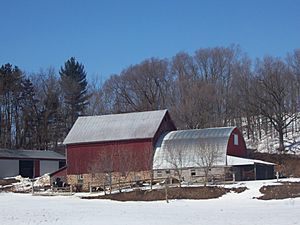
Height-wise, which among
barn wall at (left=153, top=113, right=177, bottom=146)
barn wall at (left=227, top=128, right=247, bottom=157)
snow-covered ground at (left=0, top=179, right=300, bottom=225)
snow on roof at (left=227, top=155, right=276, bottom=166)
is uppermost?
barn wall at (left=153, top=113, right=177, bottom=146)

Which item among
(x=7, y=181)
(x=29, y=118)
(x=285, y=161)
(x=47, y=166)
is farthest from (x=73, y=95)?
(x=285, y=161)

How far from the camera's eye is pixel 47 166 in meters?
82.1

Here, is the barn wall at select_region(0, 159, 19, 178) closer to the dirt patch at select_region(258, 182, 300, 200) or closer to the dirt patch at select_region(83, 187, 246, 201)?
the dirt patch at select_region(83, 187, 246, 201)

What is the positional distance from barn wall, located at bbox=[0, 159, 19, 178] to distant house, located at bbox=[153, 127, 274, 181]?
76.1 feet

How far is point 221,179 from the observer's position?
58.1m

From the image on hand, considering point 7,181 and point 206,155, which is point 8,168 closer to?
point 7,181

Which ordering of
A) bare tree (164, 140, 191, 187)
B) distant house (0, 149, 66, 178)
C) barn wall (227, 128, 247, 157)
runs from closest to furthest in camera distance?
bare tree (164, 140, 191, 187)
barn wall (227, 128, 247, 157)
distant house (0, 149, 66, 178)

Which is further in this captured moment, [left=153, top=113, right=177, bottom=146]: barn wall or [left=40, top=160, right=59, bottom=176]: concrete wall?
[left=40, top=160, right=59, bottom=176]: concrete wall

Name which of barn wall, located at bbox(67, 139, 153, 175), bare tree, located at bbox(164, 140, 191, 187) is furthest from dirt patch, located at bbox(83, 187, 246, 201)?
barn wall, located at bbox(67, 139, 153, 175)

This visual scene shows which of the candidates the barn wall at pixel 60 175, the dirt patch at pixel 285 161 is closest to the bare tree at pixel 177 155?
the dirt patch at pixel 285 161

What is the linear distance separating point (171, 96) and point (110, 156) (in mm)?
35278

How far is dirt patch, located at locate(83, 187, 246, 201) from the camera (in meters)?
47.3

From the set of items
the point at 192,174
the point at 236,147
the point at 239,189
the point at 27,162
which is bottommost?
the point at 239,189

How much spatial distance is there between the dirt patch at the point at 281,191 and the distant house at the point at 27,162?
4163 centimetres
